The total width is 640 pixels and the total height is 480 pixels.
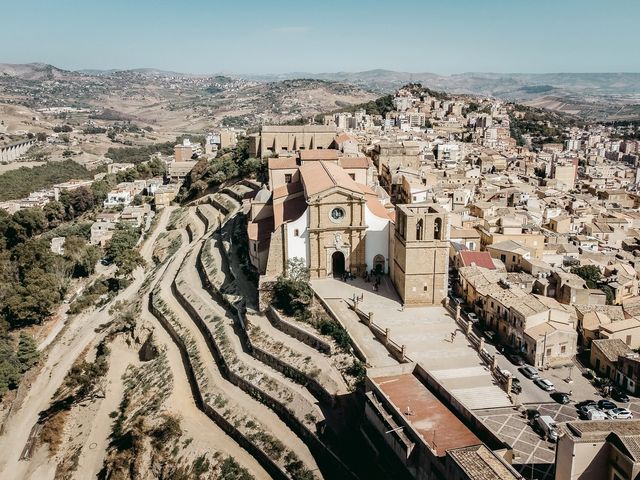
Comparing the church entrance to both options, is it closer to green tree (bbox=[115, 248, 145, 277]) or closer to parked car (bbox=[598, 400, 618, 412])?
parked car (bbox=[598, 400, 618, 412])

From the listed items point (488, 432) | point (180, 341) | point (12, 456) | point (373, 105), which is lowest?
point (12, 456)

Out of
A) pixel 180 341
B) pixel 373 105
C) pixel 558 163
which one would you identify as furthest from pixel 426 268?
pixel 373 105

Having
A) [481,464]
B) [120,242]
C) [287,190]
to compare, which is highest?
[287,190]

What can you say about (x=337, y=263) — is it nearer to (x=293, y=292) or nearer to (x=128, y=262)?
(x=293, y=292)

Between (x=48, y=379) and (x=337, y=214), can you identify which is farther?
(x=48, y=379)

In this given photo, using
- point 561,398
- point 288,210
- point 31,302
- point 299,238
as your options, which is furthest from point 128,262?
point 561,398

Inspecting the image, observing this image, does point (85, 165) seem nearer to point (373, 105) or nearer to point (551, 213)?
point (373, 105)

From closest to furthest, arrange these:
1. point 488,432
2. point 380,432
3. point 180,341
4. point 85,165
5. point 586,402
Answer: point 488,432
point 380,432
point 586,402
point 180,341
point 85,165
